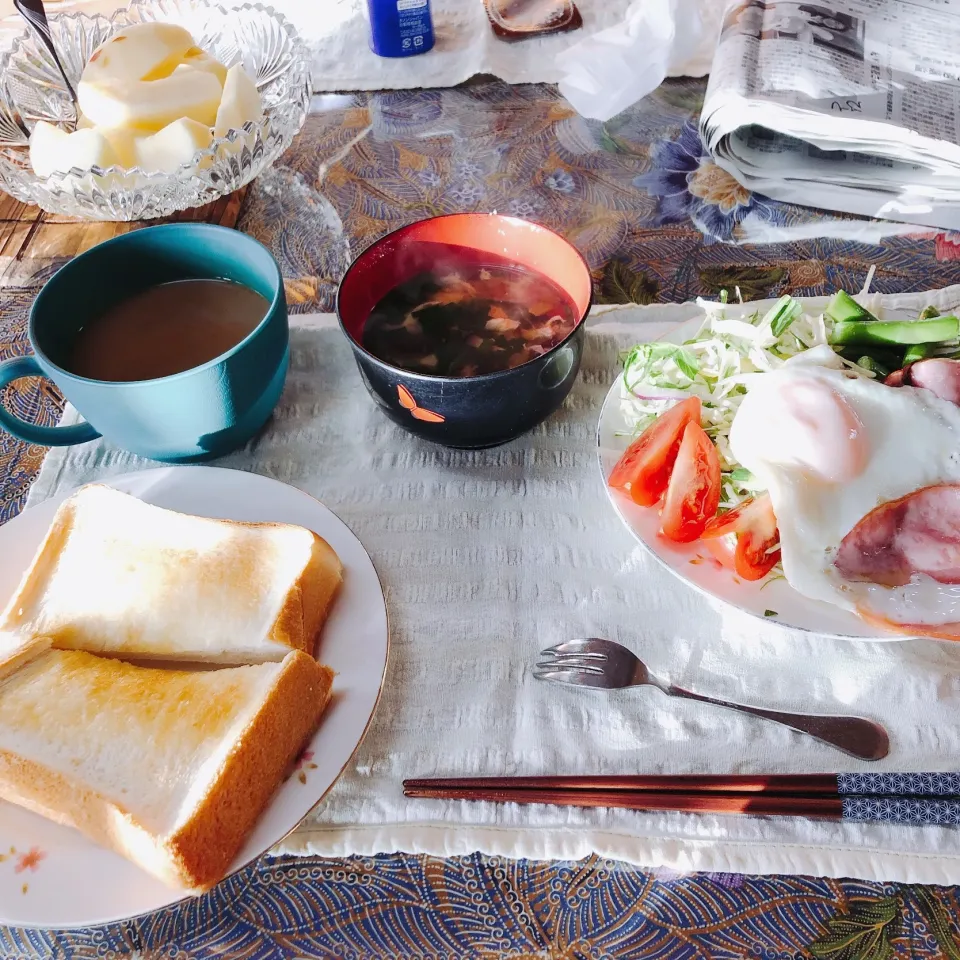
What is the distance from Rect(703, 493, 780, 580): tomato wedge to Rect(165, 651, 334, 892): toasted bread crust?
51cm

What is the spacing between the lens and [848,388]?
1.04m

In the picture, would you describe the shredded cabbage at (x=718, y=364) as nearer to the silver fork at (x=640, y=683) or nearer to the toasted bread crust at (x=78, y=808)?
the silver fork at (x=640, y=683)

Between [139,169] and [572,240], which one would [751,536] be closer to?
[572,240]

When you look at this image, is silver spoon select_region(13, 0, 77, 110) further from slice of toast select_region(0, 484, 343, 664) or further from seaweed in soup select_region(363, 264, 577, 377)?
slice of toast select_region(0, 484, 343, 664)

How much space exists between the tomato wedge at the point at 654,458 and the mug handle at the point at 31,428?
787 mm

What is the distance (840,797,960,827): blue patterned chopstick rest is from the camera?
849mm

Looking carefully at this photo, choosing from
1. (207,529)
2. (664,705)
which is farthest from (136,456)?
(664,705)

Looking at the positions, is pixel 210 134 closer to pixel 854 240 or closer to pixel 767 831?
pixel 854 240

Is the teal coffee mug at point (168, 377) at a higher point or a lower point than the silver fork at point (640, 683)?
higher

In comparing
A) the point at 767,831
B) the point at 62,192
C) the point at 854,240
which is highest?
the point at 62,192

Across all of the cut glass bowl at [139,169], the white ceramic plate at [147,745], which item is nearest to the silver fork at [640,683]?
the white ceramic plate at [147,745]

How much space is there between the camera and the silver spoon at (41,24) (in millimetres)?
1568

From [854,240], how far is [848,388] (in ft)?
2.33

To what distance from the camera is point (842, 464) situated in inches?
38.6
